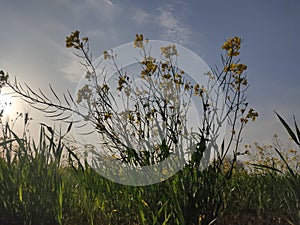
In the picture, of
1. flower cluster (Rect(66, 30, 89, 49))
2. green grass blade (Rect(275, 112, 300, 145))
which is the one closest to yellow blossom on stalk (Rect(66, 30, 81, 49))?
flower cluster (Rect(66, 30, 89, 49))

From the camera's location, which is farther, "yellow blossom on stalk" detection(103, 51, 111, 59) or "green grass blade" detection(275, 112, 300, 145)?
"yellow blossom on stalk" detection(103, 51, 111, 59)

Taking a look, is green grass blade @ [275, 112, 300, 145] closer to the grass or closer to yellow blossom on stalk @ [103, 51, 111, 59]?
the grass

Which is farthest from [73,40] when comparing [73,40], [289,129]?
[289,129]

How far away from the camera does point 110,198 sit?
2.72 meters

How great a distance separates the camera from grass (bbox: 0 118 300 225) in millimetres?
2031

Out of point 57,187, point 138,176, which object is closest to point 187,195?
point 138,176

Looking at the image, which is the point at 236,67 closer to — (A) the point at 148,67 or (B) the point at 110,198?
(A) the point at 148,67

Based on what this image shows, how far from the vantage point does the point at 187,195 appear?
1996 millimetres

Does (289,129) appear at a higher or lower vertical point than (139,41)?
lower

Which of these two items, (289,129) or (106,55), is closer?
(289,129)

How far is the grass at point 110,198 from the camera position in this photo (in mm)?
2031

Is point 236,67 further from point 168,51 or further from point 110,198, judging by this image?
point 110,198

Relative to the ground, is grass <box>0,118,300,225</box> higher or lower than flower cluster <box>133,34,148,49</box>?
lower

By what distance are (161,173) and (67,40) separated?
1.31m
